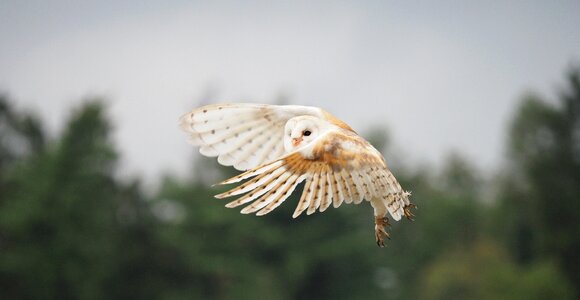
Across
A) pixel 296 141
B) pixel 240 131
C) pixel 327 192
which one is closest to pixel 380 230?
pixel 327 192

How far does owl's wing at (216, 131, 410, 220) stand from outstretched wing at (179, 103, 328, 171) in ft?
2.39

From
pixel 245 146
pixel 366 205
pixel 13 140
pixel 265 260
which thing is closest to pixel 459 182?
pixel 366 205

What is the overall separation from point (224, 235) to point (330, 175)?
113 ft

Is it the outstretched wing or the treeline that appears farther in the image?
the treeline

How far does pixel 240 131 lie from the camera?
19.1 feet

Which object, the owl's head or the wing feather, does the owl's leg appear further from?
the owl's head

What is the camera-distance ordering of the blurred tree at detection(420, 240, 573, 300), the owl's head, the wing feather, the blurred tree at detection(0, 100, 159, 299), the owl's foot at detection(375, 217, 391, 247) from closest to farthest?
the owl's foot at detection(375, 217, 391, 247)
the wing feather
the owl's head
the blurred tree at detection(0, 100, 159, 299)
the blurred tree at detection(420, 240, 573, 300)

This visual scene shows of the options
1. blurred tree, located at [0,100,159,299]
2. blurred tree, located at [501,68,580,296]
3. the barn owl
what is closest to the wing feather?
the barn owl

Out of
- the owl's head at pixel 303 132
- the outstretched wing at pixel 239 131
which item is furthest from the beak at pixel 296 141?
the outstretched wing at pixel 239 131

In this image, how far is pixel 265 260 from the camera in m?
38.7

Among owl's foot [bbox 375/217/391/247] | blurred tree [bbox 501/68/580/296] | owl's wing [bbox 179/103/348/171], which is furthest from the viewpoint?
blurred tree [bbox 501/68/580/296]

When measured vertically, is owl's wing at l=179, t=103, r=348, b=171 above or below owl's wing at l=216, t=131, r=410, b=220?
above

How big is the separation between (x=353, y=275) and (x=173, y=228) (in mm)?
7783

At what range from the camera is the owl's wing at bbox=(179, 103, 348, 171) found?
5.71 m
